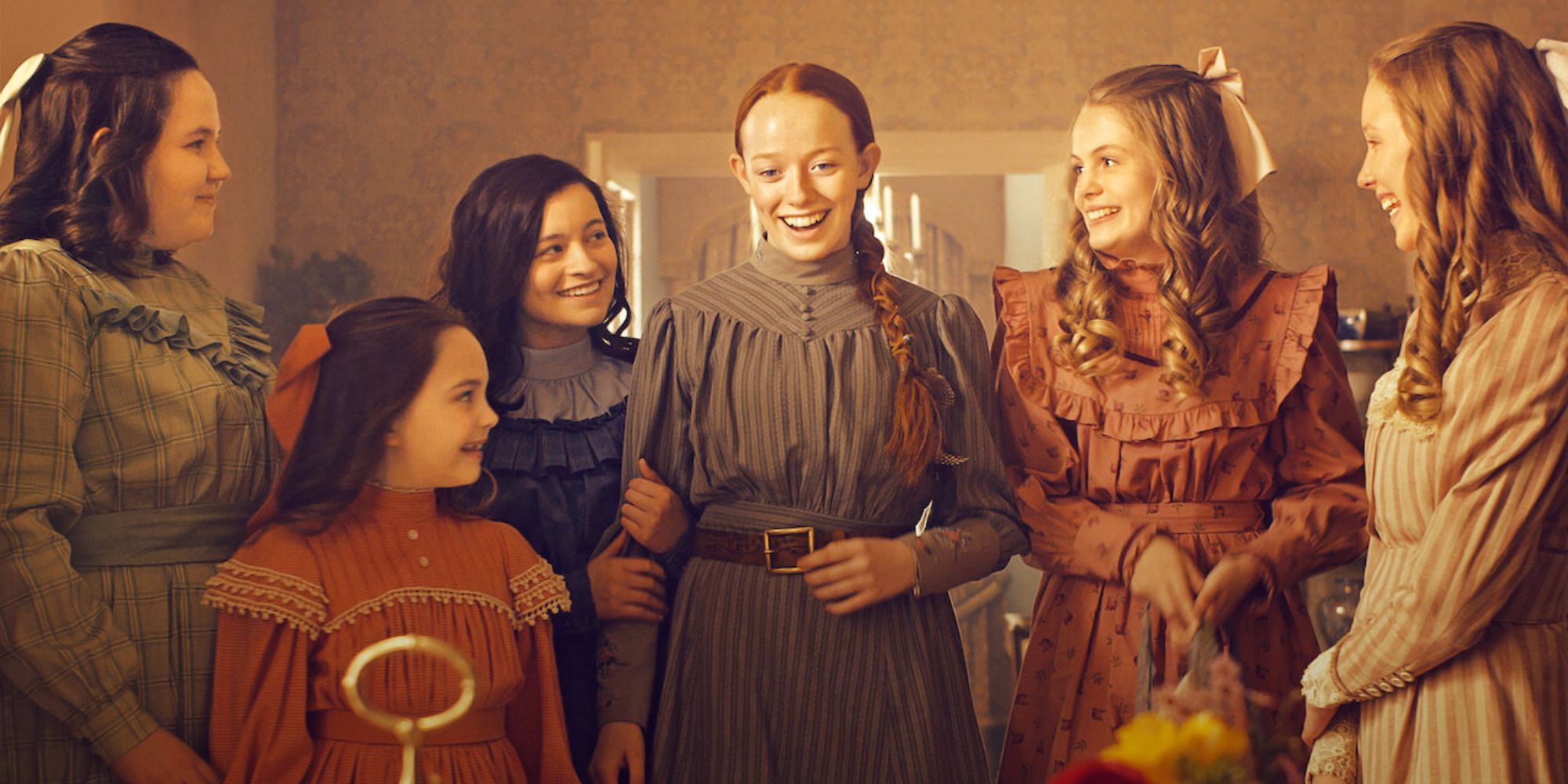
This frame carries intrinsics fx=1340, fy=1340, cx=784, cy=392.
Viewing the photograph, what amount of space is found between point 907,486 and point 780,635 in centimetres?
25

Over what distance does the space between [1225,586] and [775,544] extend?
22.2 inches

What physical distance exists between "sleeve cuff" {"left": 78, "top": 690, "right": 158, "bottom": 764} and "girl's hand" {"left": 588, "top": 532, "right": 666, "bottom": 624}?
1.80 feet

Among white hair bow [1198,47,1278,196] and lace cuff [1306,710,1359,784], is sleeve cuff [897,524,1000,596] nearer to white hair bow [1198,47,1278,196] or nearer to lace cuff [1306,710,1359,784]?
lace cuff [1306,710,1359,784]

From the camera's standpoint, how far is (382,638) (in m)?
1.50

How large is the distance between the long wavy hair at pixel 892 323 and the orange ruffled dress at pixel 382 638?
47 centimetres

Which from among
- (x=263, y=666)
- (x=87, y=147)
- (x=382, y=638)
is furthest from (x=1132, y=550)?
(x=87, y=147)

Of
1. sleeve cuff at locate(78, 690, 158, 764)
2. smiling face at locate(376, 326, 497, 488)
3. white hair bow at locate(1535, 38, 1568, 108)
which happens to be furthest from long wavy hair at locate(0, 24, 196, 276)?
white hair bow at locate(1535, 38, 1568, 108)

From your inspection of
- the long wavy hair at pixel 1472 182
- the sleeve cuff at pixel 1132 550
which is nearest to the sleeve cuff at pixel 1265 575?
the sleeve cuff at pixel 1132 550

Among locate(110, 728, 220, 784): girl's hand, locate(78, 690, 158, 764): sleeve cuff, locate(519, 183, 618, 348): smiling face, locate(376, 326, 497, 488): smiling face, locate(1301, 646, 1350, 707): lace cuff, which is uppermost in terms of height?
locate(519, 183, 618, 348): smiling face

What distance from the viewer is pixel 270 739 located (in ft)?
4.69

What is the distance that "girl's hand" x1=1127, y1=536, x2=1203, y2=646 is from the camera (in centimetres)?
168

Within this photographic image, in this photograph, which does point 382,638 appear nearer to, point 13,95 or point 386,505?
point 386,505

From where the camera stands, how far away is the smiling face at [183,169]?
1606mm

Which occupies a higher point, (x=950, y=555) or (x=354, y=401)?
(x=354, y=401)
